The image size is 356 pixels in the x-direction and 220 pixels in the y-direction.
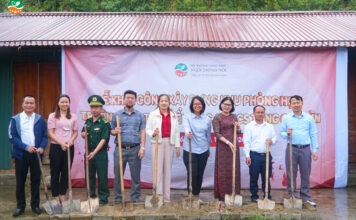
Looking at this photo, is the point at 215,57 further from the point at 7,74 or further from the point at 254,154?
the point at 7,74

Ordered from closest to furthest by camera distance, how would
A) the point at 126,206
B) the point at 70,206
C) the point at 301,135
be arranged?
1. the point at 70,206
2. the point at 126,206
3. the point at 301,135

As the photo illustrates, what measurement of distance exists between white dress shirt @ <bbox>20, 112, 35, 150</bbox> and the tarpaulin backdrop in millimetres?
1327

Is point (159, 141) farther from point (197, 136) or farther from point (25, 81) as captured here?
point (25, 81)

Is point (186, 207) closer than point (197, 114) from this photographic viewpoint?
Yes

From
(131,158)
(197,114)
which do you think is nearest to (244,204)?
(197,114)

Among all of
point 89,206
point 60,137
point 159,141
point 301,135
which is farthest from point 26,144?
point 301,135

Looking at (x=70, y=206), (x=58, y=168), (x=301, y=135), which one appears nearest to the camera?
(x=70, y=206)

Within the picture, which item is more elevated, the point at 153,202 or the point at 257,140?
the point at 257,140

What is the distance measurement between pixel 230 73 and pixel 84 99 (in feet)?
8.93

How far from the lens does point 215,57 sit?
5555 millimetres

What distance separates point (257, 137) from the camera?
4.54m

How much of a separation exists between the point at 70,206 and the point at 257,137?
111 inches

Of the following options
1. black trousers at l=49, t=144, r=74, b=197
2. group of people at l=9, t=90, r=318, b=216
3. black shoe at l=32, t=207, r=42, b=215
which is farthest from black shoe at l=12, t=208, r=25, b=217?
black trousers at l=49, t=144, r=74, b=197

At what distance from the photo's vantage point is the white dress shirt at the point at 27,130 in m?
4.16
